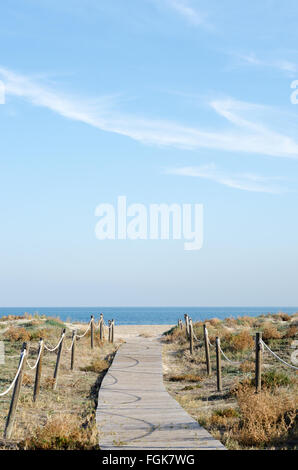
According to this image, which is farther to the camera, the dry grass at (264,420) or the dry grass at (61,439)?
the dry grass at (264,420)

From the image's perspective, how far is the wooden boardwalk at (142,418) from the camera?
845 cm

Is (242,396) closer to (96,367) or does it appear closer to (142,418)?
(142,418)

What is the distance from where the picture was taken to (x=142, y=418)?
10523 millimetres

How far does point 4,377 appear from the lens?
642 inches

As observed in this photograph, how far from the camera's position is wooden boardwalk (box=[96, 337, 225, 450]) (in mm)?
8445

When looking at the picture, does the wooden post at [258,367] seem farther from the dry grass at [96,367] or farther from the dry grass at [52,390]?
the dry grass at [96,367]

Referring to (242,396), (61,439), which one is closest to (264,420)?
(242,396)

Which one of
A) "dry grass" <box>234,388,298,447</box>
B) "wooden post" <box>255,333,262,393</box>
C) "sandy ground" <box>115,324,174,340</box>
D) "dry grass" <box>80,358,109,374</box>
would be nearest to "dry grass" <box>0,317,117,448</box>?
"dry grass" <box>80,358,109,374</box>

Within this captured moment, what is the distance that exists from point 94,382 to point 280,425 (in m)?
9.04

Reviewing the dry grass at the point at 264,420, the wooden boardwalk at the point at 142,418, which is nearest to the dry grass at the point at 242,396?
the dry grass at the point at 264,420

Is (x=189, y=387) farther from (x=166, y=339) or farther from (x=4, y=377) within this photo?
(x=166, y=339)

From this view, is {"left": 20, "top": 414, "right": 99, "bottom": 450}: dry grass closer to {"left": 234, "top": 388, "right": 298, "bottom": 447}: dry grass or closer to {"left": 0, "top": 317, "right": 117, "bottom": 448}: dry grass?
{"left": 0, "top": 317, "right": 117, "bottom": 448}: dry grass

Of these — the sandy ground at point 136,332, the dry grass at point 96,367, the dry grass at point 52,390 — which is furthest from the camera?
the sandy ground at point 136,332
